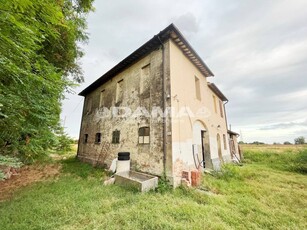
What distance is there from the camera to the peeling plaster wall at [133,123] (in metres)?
6.28

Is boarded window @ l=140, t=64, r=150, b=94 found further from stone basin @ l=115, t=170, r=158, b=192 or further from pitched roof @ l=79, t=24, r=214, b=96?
stone basin @ l=115, t=170, r=158, b=192

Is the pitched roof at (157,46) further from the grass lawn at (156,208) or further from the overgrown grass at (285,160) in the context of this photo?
the overgrown grass at (285,160)

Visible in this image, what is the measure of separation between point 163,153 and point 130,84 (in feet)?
14.8

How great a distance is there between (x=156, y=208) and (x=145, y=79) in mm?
5714

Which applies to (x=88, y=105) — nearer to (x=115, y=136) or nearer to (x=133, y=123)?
(x=115, y=136)

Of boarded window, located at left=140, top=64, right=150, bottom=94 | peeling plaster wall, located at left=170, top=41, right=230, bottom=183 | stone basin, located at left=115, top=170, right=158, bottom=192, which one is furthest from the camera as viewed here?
boarded window, located at left=140, top=64, right=150, bottom=94

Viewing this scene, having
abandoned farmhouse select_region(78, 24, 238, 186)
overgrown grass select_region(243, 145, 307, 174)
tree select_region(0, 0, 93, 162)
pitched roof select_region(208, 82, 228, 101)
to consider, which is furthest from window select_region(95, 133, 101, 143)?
overgrown grass select_region(243, 145, 307, 174)

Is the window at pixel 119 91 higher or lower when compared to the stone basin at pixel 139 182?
higher

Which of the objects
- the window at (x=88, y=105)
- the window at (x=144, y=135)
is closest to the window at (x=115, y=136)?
the window at (x=144, y=135)

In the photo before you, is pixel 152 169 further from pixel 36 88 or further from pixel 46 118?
pixel 36 88

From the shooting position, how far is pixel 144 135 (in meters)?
6.81

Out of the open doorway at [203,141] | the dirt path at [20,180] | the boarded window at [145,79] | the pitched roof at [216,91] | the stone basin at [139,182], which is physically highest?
the pitched roof at [216,91]

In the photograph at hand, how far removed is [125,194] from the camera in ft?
15.7

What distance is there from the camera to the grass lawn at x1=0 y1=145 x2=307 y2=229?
3.32 meters
